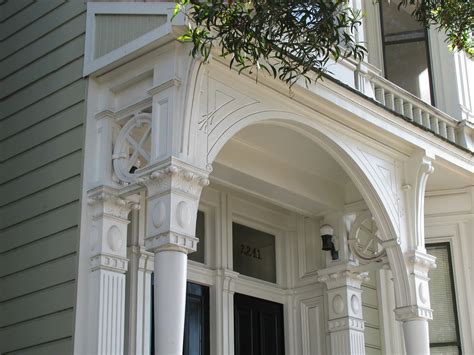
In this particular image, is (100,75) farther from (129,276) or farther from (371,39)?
(371,39)

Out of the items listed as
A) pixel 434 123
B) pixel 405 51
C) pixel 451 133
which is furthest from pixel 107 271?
pixel 405 51

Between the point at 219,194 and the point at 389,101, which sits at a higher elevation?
the point at 389,101

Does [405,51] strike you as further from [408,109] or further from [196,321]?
[196,321]

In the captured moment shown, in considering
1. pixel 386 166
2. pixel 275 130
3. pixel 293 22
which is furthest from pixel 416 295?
pixel 293 22

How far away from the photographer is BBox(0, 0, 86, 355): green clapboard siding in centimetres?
777

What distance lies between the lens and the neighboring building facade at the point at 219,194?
753 cm

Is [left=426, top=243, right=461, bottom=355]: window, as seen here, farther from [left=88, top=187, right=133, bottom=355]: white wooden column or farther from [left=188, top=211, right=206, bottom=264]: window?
[left=88, top=187, right=133, bottom=355]: white wooden column

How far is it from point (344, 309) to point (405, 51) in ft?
14.4

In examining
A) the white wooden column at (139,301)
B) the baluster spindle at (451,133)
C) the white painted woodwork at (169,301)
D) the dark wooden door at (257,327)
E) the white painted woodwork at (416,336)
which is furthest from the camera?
the baluster spindle at (451,133)

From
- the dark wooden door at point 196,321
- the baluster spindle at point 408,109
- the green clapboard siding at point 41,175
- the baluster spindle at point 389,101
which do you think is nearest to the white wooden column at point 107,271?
the green clapboard siding at point 41,175

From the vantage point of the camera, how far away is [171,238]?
7070 millimetres

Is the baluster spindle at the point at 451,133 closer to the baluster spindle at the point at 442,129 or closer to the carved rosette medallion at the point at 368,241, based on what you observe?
the baluster spindle at the point at 442,129

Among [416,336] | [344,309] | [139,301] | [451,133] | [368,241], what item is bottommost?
[416,336]

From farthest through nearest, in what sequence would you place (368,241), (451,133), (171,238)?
(451,133)
(368,241)
(171,238)
